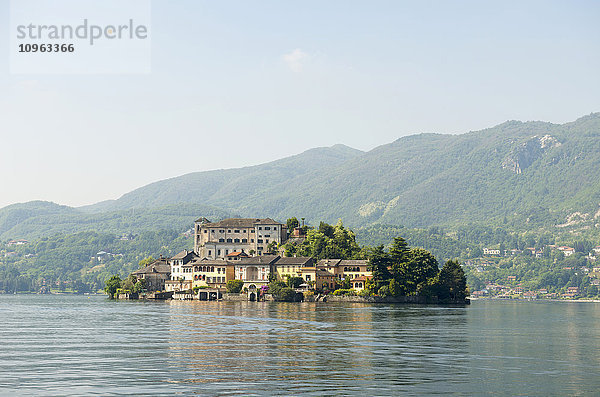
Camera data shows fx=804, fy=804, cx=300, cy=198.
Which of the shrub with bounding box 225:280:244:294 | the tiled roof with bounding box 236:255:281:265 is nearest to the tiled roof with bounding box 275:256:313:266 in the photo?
the tiled roof with bounding box 236:255:281:265

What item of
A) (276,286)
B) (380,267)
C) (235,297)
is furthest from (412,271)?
(235,297)

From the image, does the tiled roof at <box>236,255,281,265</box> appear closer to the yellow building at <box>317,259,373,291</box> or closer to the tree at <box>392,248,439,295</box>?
the yellow building at <box>317,259,373,291</box>

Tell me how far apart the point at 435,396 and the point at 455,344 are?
2793 cm

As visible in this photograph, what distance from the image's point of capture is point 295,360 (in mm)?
53438

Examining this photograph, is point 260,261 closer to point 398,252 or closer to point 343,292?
point 343,292

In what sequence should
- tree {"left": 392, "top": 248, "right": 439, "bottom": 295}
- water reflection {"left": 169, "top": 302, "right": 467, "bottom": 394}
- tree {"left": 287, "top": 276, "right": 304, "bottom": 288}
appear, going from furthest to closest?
1. tree {"left": 287, "top": 276, "right": 304, "bottom": 288}
2. tree {"left": 392, "top": 248, "right": 439, "bottom": 295}
3. water reflection {"left": 169, "top": 302, "right": 467, "bottom": 394}

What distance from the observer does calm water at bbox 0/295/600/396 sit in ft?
140

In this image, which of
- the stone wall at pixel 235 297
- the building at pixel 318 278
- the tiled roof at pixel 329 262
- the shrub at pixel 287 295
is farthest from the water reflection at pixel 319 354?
the tiled roof at pixel 329 262

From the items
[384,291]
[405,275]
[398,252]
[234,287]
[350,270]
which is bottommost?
[384,291]

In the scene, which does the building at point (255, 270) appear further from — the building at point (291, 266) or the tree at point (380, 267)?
the tree at point (380, 267)

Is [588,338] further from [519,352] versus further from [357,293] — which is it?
[357,293]

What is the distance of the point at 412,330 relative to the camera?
83.2 metres

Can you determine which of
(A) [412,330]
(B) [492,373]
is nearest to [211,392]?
(B) [492,373]

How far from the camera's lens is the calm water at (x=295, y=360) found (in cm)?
4281
